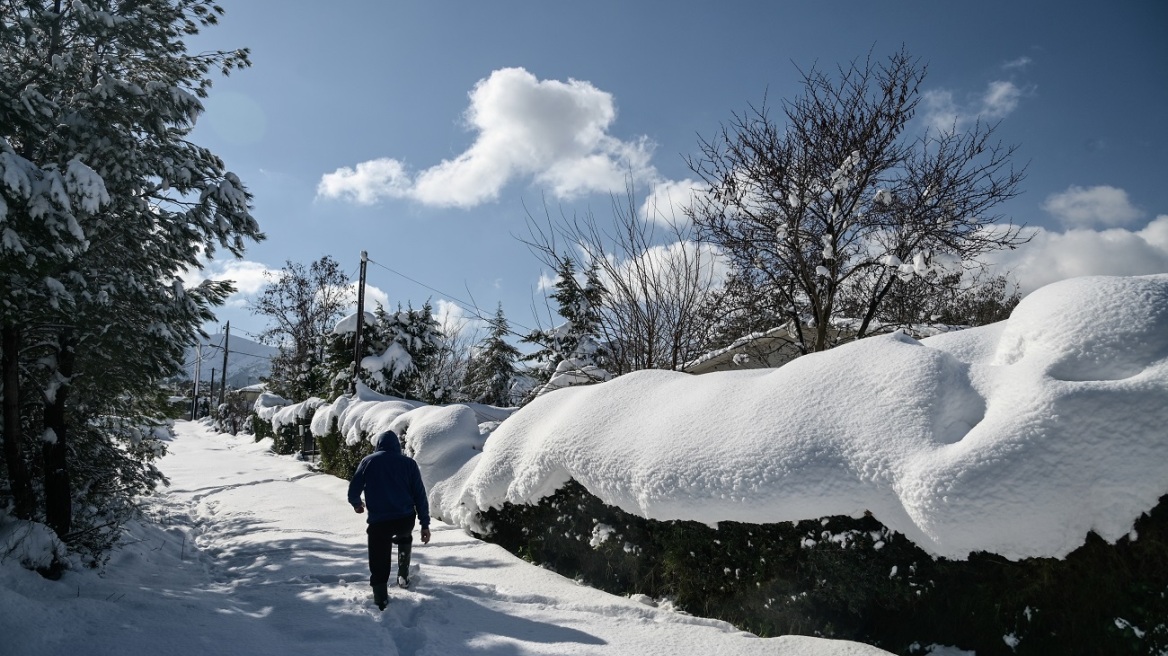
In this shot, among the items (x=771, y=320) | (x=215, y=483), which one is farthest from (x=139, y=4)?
(x=215, y=483)

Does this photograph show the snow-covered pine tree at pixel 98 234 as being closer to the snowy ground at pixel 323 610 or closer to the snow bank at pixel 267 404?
the snowy ground at pixel 323 610

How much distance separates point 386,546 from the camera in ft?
17.0

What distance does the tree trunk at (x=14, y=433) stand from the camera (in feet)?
17.4

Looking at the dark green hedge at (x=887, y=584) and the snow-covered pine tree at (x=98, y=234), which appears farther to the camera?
the snow-covered pine tree at (x=98, y=234)

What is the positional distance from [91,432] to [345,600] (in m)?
3.84

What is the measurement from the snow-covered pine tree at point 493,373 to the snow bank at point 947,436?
1070 inches

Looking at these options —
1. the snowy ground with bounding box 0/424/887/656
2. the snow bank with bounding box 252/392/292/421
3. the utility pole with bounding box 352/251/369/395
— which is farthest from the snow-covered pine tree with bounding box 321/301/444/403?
the snowy ground with bounding box 0/424/887/656

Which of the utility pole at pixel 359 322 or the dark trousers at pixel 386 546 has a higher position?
the utility pole at pixel 359 322

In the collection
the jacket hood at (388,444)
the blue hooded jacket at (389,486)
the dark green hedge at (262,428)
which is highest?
the jacket hood at (388,444)

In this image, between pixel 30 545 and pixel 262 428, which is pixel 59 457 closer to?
pixel 30 545

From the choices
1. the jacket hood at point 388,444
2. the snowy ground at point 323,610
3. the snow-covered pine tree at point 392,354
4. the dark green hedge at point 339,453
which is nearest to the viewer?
the snowy ground at point 323,610

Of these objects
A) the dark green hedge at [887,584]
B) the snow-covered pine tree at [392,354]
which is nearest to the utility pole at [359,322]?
the snow-covered pine tree at [392,354]

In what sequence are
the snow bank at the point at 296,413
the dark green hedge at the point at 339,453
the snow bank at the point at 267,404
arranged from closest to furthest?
the dark green hedge at the point at 339,453, the snow bank at the point at 296,413, the snow bank at the point at 267,404

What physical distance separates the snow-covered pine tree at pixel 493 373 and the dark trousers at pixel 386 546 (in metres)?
26.1
